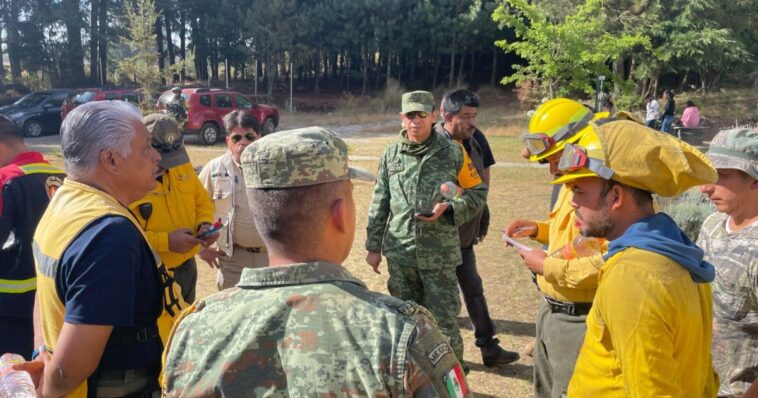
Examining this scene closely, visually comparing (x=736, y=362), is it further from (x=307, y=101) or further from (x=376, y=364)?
(x=307, y=101)

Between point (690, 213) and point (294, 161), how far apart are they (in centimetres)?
639

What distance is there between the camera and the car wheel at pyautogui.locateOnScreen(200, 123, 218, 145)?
19.7 metres

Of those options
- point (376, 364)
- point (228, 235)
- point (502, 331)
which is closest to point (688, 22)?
point (502, 331)

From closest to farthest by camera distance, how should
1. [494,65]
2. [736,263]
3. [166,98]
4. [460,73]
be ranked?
1. [736,263]
2. [166,98]
3. [494,65]
4. [460,73]

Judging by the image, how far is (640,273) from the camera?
67.5 inches

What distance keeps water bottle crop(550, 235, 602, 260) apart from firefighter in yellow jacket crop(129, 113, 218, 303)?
2125 mm

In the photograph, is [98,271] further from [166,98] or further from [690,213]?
[166,98]

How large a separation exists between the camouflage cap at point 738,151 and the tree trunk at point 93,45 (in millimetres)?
42957

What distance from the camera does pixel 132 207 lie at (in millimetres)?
3648

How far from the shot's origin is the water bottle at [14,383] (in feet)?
6.13

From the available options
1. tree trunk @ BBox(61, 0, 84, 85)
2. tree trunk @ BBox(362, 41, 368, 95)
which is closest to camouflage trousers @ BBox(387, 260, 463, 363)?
tree trunk @ BBox(362, 41, 368, 95)

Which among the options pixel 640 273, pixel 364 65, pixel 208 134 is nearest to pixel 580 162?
pixel 640 273

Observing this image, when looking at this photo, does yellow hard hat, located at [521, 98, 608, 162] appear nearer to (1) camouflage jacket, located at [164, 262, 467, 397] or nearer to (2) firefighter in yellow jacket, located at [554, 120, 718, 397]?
(2) firefighter in yellow jacket, located at [554, 120, 718, 397]

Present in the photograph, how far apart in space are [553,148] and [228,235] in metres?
2.35
